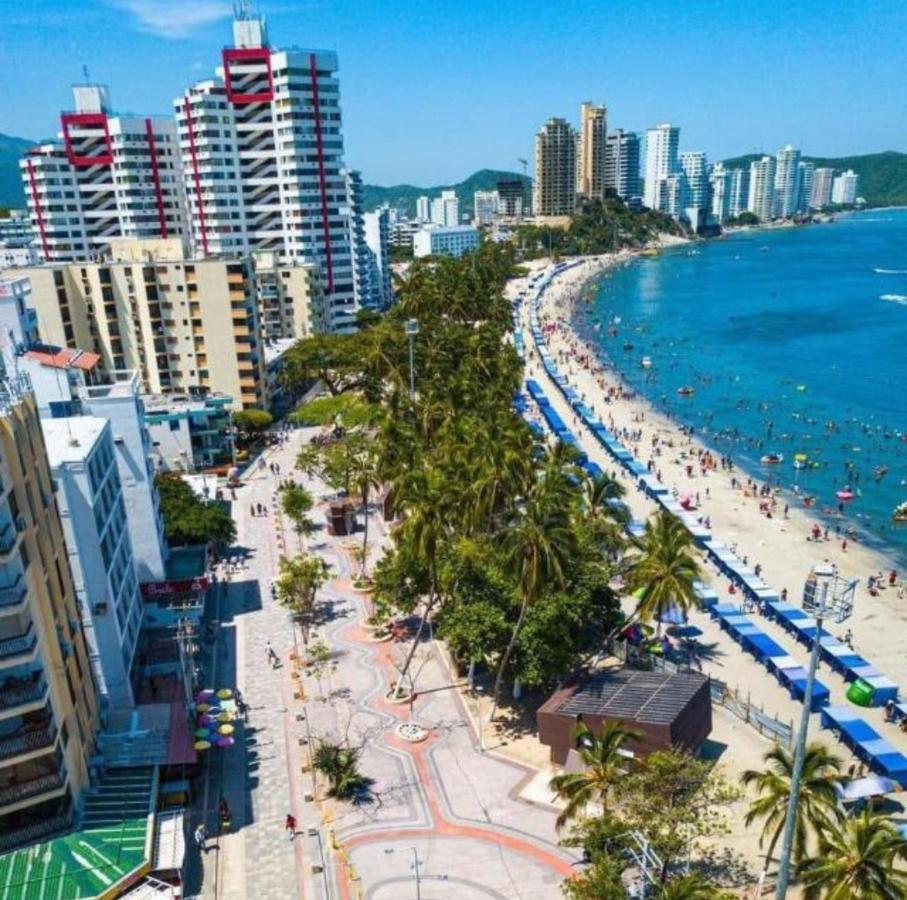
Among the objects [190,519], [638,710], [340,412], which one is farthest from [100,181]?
[638,710]

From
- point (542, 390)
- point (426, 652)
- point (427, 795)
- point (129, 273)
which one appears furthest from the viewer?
point (542, 390)

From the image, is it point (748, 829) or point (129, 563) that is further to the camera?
point (129, 563)

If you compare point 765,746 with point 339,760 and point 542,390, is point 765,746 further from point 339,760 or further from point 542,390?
point 542,390

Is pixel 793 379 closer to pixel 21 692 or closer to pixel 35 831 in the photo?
pixel 21 692

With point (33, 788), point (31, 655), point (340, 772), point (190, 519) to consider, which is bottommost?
point (340, 772)

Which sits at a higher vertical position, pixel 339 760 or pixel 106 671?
pixel 106 671

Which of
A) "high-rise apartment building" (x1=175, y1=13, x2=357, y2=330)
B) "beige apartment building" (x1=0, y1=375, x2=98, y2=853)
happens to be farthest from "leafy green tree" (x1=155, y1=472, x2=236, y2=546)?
"high-rise apartment building" (x1=175, y1=13, x2=357, y2=330)

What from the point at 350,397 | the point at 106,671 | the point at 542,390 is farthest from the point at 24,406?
the point at 542,390

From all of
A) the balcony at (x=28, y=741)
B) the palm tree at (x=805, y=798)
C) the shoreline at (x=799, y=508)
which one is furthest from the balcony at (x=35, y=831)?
the shoreline at (x=799, y=508)
